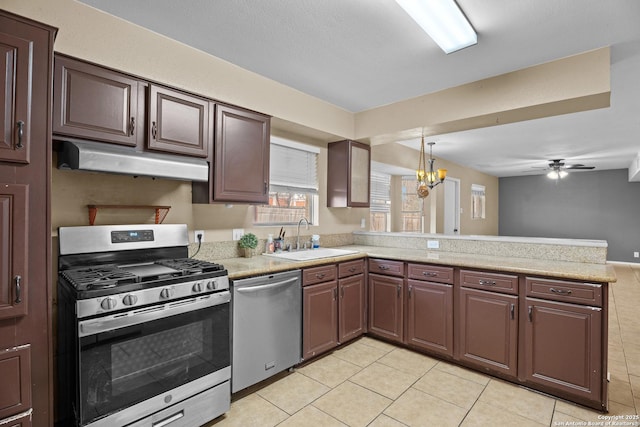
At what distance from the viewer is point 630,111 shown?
374cm

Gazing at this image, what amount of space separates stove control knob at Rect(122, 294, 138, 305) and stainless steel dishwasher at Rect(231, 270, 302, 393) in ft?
2.16

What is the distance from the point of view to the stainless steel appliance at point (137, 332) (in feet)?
5.27

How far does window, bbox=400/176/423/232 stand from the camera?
627 cm

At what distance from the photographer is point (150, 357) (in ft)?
5.93

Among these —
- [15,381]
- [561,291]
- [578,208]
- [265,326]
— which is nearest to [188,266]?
[265,326]

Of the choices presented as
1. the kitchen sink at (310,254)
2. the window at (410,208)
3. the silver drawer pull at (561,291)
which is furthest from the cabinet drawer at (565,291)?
the window at (410,208)

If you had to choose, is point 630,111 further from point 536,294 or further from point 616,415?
point 616,415

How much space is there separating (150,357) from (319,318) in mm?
1444

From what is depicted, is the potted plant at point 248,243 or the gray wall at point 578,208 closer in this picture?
the potted plant at point 248,243

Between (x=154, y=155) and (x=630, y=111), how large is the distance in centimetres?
489

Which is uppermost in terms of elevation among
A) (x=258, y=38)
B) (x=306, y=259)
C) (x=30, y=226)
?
(x=258, y=38)

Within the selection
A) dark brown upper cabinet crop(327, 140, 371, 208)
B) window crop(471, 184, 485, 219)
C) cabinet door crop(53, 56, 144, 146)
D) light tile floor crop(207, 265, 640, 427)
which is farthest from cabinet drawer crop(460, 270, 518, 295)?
window crop(471, 184, 485, 219)

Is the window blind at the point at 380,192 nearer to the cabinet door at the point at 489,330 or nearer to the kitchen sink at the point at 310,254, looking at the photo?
the kitchen sink at the point at 310,254

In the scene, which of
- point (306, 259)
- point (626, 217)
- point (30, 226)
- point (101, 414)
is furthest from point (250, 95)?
point (626, 217)
